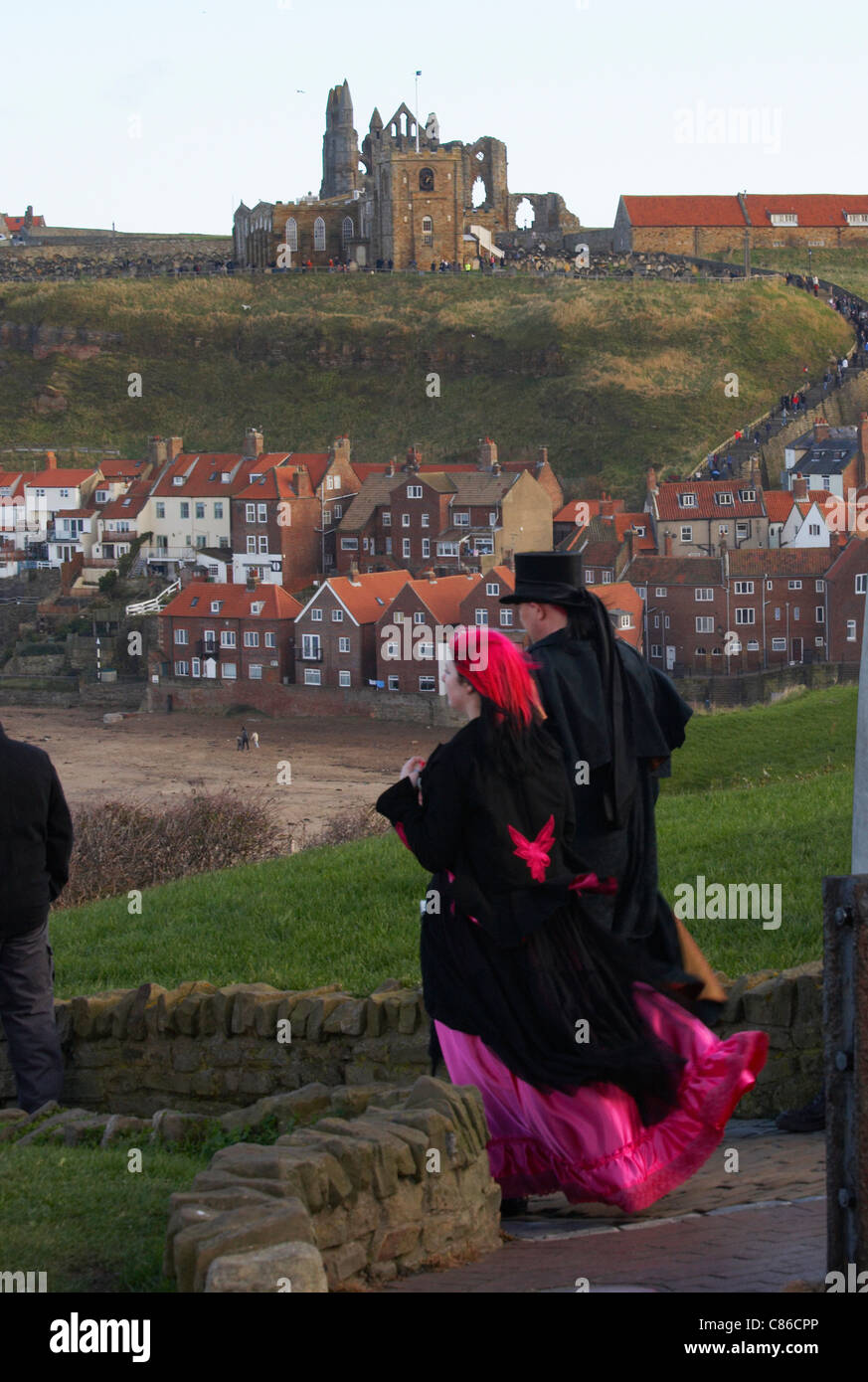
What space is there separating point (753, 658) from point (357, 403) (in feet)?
158

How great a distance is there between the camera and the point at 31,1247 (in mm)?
5102

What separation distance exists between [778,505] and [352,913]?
2046 inches

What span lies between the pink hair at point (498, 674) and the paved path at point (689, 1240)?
1785 millimetres

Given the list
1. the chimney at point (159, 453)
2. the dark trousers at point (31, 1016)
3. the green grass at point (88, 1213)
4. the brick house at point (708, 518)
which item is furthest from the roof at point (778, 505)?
the green grass at point (88, 1213)

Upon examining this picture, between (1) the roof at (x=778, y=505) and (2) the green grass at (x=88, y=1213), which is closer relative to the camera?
(2) the green grass at (x=88, y=1213)

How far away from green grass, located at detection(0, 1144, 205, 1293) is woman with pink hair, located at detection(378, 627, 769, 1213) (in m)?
1.20

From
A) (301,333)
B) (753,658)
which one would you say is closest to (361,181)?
(301,333)

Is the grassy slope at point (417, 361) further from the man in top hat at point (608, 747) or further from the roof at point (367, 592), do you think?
the man in top hat at point (608, 747)

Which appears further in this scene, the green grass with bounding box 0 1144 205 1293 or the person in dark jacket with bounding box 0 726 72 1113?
the person in dark jacket with bounding box 0 726 72 1113

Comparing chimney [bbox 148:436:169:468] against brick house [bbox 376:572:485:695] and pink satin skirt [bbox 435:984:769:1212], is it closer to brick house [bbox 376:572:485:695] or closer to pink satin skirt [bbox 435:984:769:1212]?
brick house [bbox 376:572:485:695]

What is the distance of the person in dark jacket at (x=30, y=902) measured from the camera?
7.16 m

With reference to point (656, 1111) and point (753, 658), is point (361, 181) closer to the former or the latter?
point (753, 658)

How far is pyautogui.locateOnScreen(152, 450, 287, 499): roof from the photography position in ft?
235

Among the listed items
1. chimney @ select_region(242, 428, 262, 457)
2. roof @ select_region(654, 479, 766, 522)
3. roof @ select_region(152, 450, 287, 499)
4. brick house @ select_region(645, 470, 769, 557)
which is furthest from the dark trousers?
chimney @ select_region(242, 428, 262, 457)
